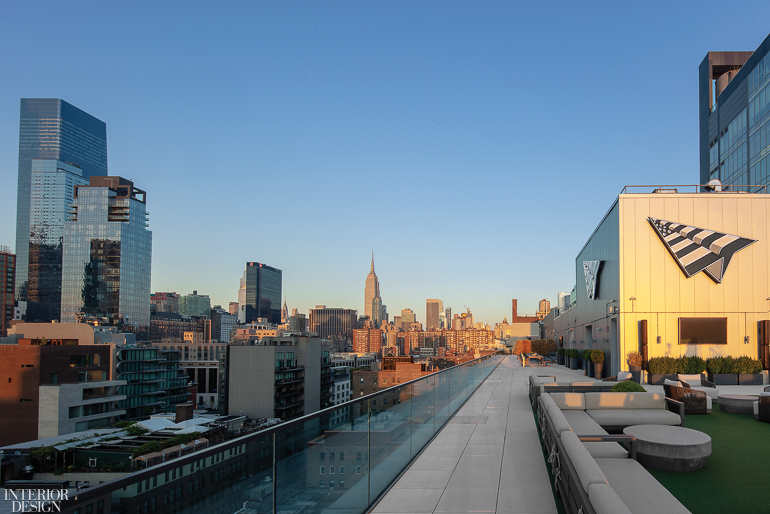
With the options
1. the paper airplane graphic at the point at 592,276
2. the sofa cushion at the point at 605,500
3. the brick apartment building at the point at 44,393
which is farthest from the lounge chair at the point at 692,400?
the brick apartment building at the point at 44,393

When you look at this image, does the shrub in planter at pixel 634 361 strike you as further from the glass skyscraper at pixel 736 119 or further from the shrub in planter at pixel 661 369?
the glass skyscraper at pixel 736 119

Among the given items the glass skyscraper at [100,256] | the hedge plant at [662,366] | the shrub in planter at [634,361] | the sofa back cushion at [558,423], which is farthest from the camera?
the glass skyscraper at [100,256]

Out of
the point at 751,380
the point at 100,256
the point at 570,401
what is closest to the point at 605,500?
the point at 570,401

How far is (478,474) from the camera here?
5.75 metres

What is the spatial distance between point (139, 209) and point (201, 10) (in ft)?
416

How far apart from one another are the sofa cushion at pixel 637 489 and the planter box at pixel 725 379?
15195mm

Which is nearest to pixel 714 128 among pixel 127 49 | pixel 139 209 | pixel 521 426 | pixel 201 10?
pixel 201 10

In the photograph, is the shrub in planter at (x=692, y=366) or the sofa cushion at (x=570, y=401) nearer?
the sofa cushion at (x=570, y=401)

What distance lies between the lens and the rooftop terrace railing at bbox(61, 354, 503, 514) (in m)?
1.90

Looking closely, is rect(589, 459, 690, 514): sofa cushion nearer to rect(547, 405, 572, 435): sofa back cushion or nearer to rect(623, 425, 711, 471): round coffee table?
rect(547, 405, 572, 435): sofa back cushion

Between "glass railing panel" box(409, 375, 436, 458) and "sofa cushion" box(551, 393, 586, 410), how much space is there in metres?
1.93

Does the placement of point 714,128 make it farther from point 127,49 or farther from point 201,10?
point 127,49

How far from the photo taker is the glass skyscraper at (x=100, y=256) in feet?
461

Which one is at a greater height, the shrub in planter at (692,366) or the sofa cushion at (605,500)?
the sofa cushion at (605,500)
